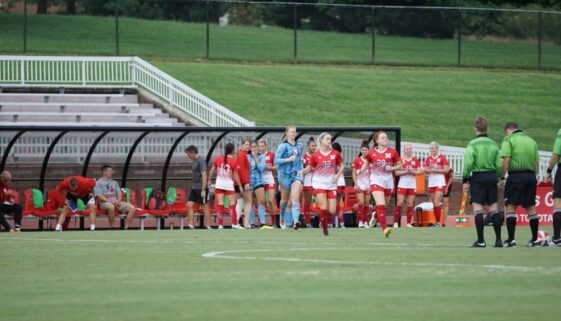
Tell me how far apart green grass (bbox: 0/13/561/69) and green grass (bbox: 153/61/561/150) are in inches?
33.3

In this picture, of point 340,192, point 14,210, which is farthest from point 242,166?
point 14,210

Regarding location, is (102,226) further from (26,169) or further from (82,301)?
(82,301)

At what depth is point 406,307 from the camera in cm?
1222

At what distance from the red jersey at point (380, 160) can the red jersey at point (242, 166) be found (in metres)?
4.71

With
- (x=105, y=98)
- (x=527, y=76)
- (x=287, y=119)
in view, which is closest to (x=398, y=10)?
(x=527, y=76)

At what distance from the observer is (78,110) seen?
144 ft

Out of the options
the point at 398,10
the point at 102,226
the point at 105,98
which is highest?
the point at 398,10

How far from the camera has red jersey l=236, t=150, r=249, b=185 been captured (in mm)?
30656

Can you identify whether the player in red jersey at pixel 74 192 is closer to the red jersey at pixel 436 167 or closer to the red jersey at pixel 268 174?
the red jersey at pixel 268 174

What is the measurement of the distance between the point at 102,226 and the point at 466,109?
72.8ft

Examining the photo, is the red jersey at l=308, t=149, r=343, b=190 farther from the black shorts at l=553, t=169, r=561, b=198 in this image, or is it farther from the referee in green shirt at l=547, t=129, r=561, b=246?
the black shorts at l=553, t=169, r=561, b=198

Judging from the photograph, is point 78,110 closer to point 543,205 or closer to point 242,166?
point 242,166

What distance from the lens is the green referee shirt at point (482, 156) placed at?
20625mm

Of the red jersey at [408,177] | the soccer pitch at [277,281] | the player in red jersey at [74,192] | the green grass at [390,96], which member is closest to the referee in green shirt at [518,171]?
the soccer pitch at [277,281]
